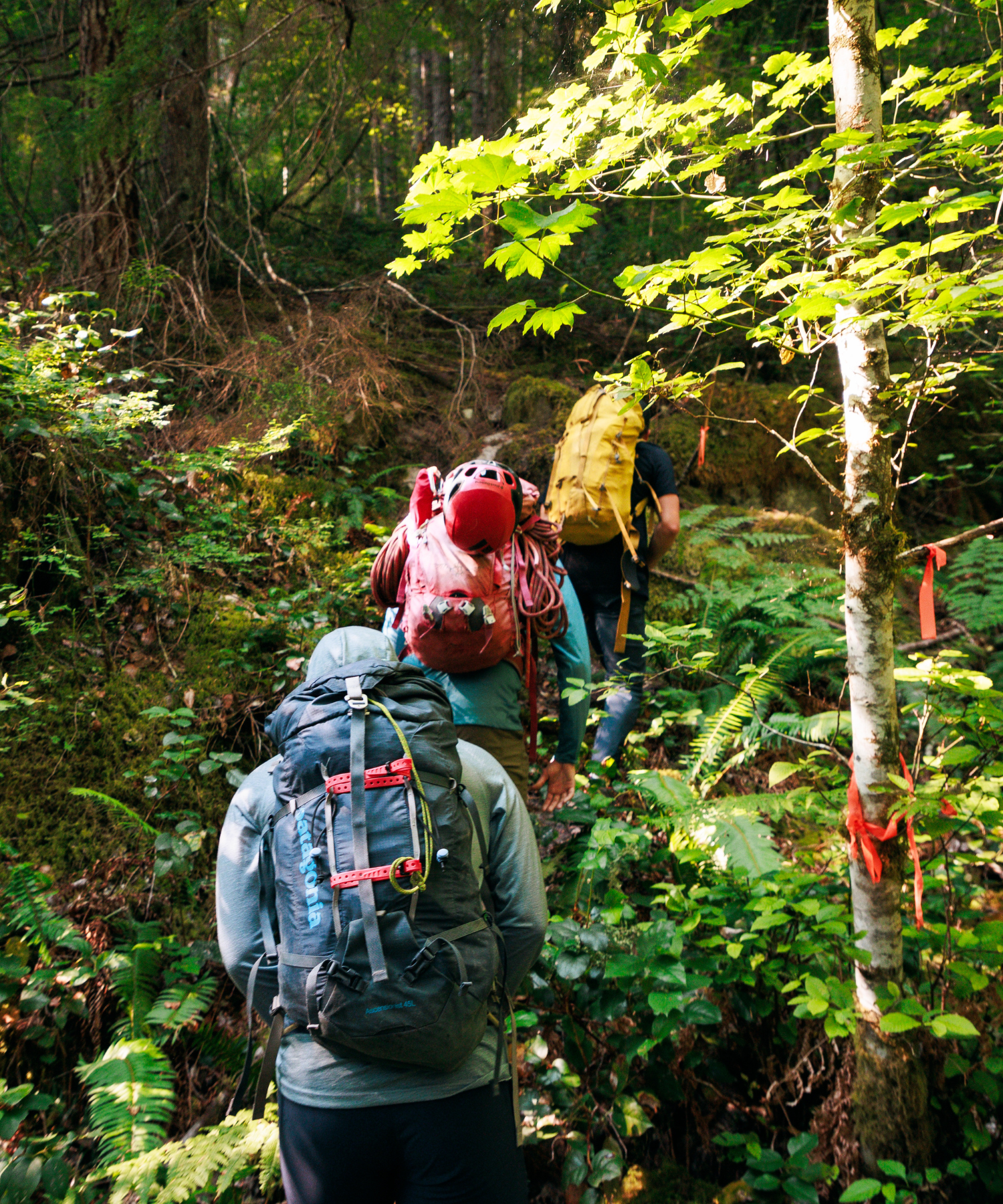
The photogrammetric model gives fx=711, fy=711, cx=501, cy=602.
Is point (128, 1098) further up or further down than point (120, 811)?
further down

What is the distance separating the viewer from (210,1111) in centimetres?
274

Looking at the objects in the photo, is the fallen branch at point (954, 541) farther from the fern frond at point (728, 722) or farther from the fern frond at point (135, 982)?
A: the fern frond at point (135, 982)

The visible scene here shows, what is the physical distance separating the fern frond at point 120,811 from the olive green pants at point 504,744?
174 centimetres

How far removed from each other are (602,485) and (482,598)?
1.68m

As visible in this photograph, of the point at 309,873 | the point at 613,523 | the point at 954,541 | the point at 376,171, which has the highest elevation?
the point at 376,171

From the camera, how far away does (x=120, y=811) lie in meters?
3.62

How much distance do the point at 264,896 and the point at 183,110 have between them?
8.59 meters

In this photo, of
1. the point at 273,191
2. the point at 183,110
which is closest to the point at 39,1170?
the point at 183,110

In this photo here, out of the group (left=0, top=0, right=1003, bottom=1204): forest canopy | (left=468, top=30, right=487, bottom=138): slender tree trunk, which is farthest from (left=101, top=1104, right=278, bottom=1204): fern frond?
(left=468, top=30, right=487, bottom=138): slender tree trunk

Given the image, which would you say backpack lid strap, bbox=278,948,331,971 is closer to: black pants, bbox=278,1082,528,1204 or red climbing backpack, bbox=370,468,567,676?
black pants, bbox=278,1082,528,1204

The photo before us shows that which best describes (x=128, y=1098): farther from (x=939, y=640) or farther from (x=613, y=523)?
(x=939, y=640)

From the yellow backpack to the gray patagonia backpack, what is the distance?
247 cm

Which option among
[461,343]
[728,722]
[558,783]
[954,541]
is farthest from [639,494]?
[461,343]

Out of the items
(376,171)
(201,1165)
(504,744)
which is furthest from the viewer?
(376,171)
